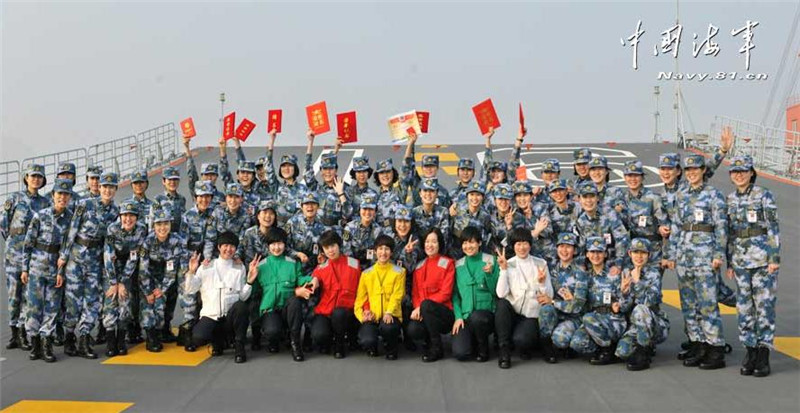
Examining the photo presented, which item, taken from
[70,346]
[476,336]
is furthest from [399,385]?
[70,346]

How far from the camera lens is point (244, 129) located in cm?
1162

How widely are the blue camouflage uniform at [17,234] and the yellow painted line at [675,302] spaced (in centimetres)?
767

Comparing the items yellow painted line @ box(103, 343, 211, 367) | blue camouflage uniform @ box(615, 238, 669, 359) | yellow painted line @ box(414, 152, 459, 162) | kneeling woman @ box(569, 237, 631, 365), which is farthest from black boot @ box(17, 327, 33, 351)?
yellow painted line @ box(414, 152, 459, 162)

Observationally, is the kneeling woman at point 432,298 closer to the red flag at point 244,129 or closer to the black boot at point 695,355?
the black boot at point 695,355

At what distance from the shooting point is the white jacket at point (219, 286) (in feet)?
27.9

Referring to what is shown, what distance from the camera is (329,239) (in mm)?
8477

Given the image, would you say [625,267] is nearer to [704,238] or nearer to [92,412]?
[704,238]

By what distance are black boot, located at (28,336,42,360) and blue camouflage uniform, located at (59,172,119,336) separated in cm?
30

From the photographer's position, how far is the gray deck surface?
6.67m

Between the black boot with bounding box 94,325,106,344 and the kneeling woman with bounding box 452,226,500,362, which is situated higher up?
the kneeling woman with bounding box 452,226,500,362

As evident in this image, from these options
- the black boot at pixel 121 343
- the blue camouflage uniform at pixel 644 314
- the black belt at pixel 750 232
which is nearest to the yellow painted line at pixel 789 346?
the blue camouflage uniform at pixel 644 314

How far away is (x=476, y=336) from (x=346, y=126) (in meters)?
3.96

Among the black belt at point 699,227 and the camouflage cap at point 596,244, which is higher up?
the black belt at point 699,227

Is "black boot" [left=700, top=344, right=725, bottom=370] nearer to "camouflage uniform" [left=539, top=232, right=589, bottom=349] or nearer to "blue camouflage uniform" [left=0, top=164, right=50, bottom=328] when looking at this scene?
"camouflage uniform" [left=539, top=232, right=589, bottom=349]
